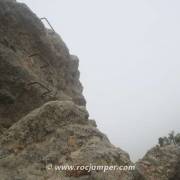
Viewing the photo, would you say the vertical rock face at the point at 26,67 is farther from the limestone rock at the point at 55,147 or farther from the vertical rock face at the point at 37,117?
the limestone rock at the point at 55,147

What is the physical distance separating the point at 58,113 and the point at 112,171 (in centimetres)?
405

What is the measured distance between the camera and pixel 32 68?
19.6 m

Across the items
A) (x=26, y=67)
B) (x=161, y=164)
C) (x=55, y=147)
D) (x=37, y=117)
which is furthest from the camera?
(x=26, y=67)

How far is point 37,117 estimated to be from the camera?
12070mm

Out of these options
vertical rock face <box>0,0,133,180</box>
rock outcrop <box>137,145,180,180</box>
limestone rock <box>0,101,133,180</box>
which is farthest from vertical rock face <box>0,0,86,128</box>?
rock outcrop <box>137,145,180,180</box>

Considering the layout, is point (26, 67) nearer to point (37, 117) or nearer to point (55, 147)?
point (37, 117)

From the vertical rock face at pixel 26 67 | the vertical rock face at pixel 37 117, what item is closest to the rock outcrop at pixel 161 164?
the vertical rock face at pixel 37 117

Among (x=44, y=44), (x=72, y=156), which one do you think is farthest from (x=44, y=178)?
(x=44, y=44)

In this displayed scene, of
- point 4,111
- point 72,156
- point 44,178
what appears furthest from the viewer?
point 4,111

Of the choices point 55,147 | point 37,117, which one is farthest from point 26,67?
point 55,147

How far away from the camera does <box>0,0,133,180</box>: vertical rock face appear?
995 cm

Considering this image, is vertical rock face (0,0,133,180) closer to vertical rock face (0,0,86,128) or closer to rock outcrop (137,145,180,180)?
vertical rock face (0,0,86,128)

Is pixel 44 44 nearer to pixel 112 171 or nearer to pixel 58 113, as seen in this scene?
pixel 58 113

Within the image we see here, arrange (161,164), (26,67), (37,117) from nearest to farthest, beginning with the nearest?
(37,117)
(161,164)
(26,67)
